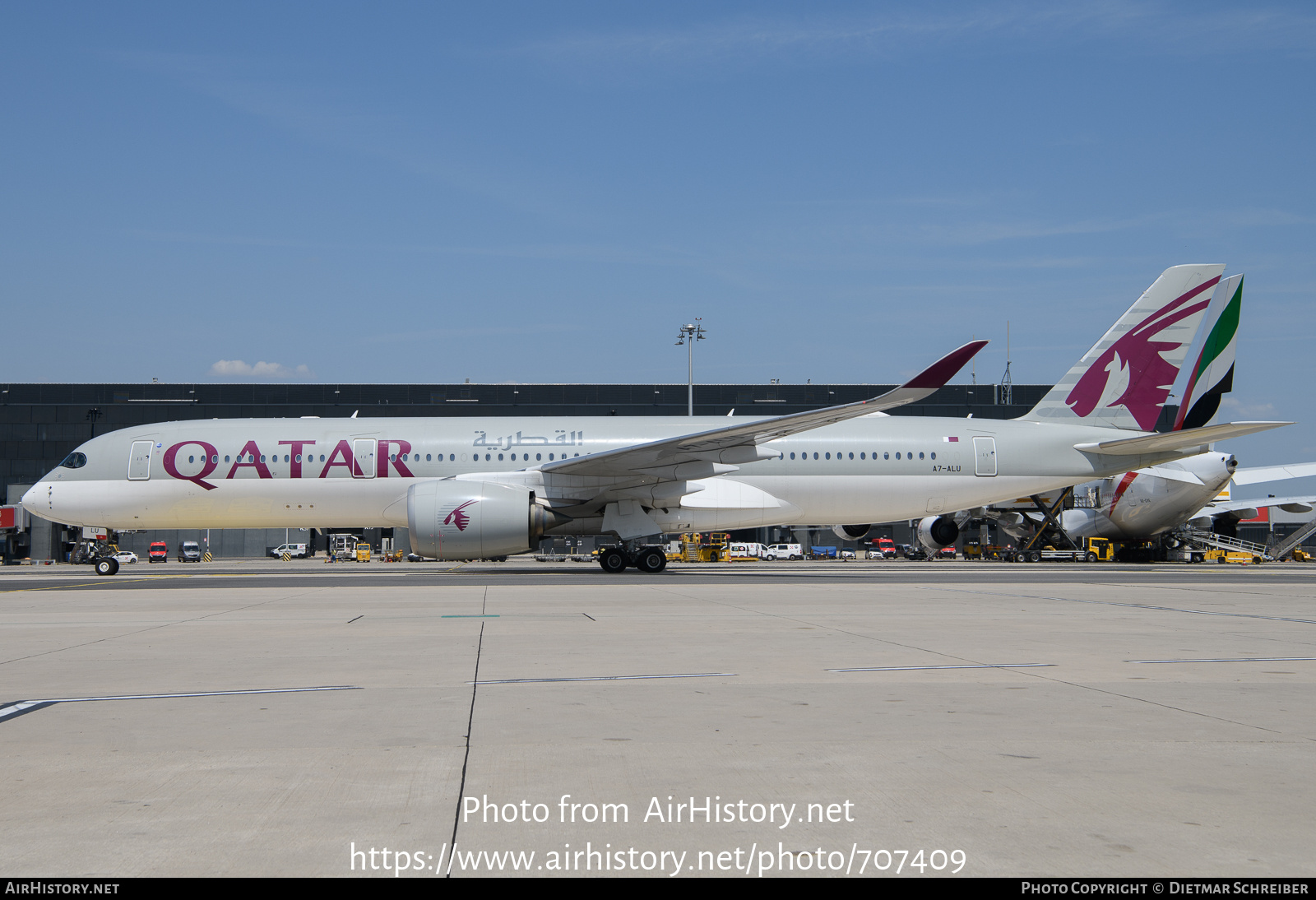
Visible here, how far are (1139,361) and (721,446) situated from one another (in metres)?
14.9

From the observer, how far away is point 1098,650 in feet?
27.5

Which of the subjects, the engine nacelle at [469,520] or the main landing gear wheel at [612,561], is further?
the main landing gear wheel at [612,561]

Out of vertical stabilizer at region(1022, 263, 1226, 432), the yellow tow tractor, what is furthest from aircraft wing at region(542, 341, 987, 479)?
the yellow tow tractor

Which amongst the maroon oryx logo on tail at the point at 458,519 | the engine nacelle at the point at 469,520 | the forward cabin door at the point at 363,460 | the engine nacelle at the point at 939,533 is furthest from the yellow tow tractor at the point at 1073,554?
the forward cabin door at the point at 363,460

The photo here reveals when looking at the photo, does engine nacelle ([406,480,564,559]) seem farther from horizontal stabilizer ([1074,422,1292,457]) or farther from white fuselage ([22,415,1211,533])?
horizontal stabilizer ([1074,422,1292,457])

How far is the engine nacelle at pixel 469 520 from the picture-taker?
2092 cm

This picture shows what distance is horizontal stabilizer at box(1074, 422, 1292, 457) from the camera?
77.7 ft

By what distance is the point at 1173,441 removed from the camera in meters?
25.4

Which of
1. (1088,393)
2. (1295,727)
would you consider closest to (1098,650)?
(1295,727)

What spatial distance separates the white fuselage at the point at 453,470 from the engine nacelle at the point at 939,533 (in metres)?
13.0

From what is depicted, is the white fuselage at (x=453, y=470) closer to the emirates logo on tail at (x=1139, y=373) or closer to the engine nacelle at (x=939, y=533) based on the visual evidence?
the emirates logo on tail at (x=1139, y=373)

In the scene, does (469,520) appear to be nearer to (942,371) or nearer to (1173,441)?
(942,371)

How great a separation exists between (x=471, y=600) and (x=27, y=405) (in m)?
56.2

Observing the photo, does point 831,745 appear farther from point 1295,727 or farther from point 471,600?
point 471,600
